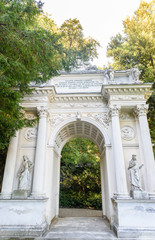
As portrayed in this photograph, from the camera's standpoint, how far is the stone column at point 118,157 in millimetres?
7375

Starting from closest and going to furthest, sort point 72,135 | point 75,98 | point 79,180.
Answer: point 75,98 → point 72,135 → point 79,180

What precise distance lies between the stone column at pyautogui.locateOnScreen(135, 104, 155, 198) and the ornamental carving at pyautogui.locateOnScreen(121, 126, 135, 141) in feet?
2.18

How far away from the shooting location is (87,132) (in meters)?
11.3

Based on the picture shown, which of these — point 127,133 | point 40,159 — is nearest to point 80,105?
point 127,133

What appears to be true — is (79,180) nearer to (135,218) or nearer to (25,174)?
(25,174)

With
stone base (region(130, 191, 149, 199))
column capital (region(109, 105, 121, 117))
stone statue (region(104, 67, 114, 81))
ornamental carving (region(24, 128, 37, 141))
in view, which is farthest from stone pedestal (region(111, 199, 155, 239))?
stone statue (region(104, 67, 114, 81))

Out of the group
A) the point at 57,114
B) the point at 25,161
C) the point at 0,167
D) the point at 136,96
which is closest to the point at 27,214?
the point at 25,161

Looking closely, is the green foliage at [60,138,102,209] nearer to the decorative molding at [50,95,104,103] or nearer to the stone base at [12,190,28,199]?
the decorative molding at [50,95,104,103]

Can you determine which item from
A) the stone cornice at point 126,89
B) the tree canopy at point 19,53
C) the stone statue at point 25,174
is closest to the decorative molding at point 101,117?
the stone cornice at point 126,89

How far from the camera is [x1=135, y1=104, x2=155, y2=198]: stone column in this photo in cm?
748

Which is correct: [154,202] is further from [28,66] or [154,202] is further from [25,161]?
[28,66]

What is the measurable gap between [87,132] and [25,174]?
16.8 feet

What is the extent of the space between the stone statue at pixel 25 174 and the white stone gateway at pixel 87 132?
46 millimetres

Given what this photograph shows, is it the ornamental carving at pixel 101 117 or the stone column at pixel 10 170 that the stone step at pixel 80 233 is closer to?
the stone column at pixel 10 170
